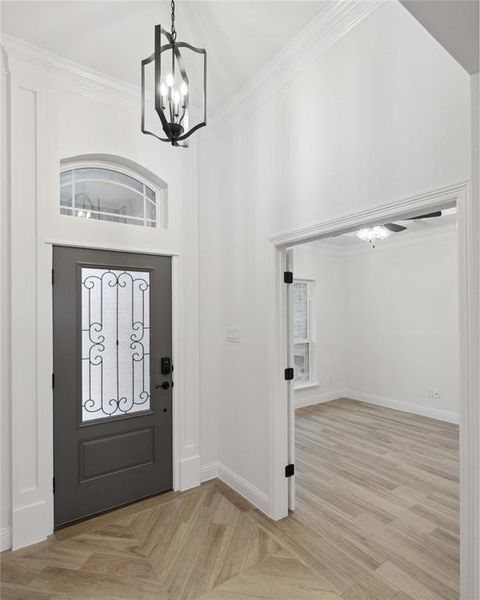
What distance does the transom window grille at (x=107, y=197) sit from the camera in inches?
110

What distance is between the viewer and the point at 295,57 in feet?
8.07

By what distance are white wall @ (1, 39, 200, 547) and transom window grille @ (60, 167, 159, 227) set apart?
0.56ft

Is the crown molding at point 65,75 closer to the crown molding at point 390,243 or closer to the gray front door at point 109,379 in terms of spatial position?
the gray front door at point 109,379

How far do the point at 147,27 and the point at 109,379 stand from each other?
2711 millimetres

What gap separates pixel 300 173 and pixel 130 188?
162 cm

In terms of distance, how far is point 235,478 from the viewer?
3.09 m

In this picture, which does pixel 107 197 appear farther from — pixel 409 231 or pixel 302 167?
pixel 409 231

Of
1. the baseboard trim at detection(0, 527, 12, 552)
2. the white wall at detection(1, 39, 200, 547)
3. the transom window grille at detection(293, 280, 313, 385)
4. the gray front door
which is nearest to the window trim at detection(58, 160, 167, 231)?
the white wall at detection(1, 39, 200, 547)

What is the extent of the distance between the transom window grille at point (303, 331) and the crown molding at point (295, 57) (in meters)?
3.53

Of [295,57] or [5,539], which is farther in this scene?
[295,57]

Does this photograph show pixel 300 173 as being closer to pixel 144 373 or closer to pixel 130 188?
pixel 130 188

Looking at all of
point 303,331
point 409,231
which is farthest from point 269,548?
point 409,231

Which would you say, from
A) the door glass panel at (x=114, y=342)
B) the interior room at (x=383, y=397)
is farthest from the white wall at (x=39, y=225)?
the interior room at (x=383, y=397)

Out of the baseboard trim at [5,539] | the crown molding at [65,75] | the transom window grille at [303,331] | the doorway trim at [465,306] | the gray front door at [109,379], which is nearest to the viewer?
the doorway trim at [465,306]
